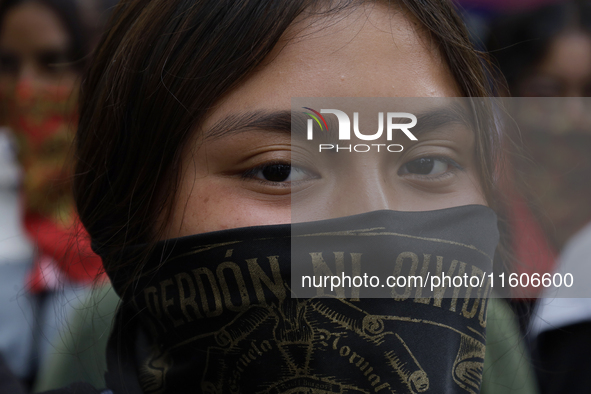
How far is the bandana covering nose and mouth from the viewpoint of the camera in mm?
1092

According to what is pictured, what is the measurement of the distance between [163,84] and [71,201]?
1019mm

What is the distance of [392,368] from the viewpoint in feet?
3.54

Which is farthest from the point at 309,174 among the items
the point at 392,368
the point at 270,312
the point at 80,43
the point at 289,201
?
the point at 80,43

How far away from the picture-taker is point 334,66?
117cm

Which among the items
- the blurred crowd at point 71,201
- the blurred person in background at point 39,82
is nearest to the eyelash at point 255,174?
the blurred crowd at point 71,201

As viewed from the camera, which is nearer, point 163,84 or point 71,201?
point 163,84

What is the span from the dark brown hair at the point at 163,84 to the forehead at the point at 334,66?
29 millimetres

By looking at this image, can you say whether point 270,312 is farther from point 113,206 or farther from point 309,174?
point 113,206

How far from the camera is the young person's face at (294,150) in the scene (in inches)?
45.7

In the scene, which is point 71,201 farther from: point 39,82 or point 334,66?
point 39,82

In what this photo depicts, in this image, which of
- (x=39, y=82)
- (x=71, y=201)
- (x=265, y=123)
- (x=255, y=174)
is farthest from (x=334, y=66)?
(x=39, y=82)

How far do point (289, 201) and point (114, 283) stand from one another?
0.52m

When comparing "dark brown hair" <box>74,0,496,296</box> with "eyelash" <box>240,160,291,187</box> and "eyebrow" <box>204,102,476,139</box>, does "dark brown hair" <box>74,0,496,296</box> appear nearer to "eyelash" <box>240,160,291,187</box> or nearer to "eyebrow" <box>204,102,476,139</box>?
"eyebrow" <box>204,102,476,139</box>

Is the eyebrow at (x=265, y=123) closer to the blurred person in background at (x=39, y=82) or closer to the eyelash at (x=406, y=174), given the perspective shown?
the eyelash at (x=406, y=174)
